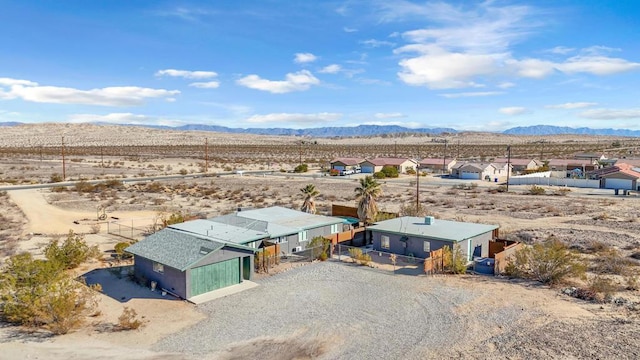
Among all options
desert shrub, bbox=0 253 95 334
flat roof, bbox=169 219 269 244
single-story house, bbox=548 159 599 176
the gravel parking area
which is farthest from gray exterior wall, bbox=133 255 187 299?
single-story house, bbox=548 159 599 176

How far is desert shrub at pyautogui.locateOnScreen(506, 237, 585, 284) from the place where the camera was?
2595cm

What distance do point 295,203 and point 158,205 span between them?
49.8 ft

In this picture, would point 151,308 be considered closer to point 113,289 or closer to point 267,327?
point 113,289

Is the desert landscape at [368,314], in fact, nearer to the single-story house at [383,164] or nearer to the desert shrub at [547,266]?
the desert shrub at [547,266]

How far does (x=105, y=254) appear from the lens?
108 ft

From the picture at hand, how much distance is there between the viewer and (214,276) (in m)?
25.5

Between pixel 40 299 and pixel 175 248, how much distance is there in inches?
272

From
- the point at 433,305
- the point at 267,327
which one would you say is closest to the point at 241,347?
the point at 267,327

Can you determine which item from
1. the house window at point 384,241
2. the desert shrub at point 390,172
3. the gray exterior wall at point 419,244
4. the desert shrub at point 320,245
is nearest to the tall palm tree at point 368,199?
the gray exterior wall at point 419,244

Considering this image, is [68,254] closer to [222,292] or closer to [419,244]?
[222,292]

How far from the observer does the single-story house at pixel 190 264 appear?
24391mm

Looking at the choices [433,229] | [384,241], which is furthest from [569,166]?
[384,241]

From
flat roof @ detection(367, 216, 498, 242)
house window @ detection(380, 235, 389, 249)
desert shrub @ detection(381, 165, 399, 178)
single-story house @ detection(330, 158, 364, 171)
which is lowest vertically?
house window @ detection(380, 235, 389, 249)

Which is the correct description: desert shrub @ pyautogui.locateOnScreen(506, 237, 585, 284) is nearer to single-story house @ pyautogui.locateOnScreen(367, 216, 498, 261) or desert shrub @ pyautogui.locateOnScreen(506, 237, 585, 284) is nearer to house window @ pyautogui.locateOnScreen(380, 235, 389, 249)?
single-story house @ pyautogui.locateOnScreen(367, 216, 498, 261)
